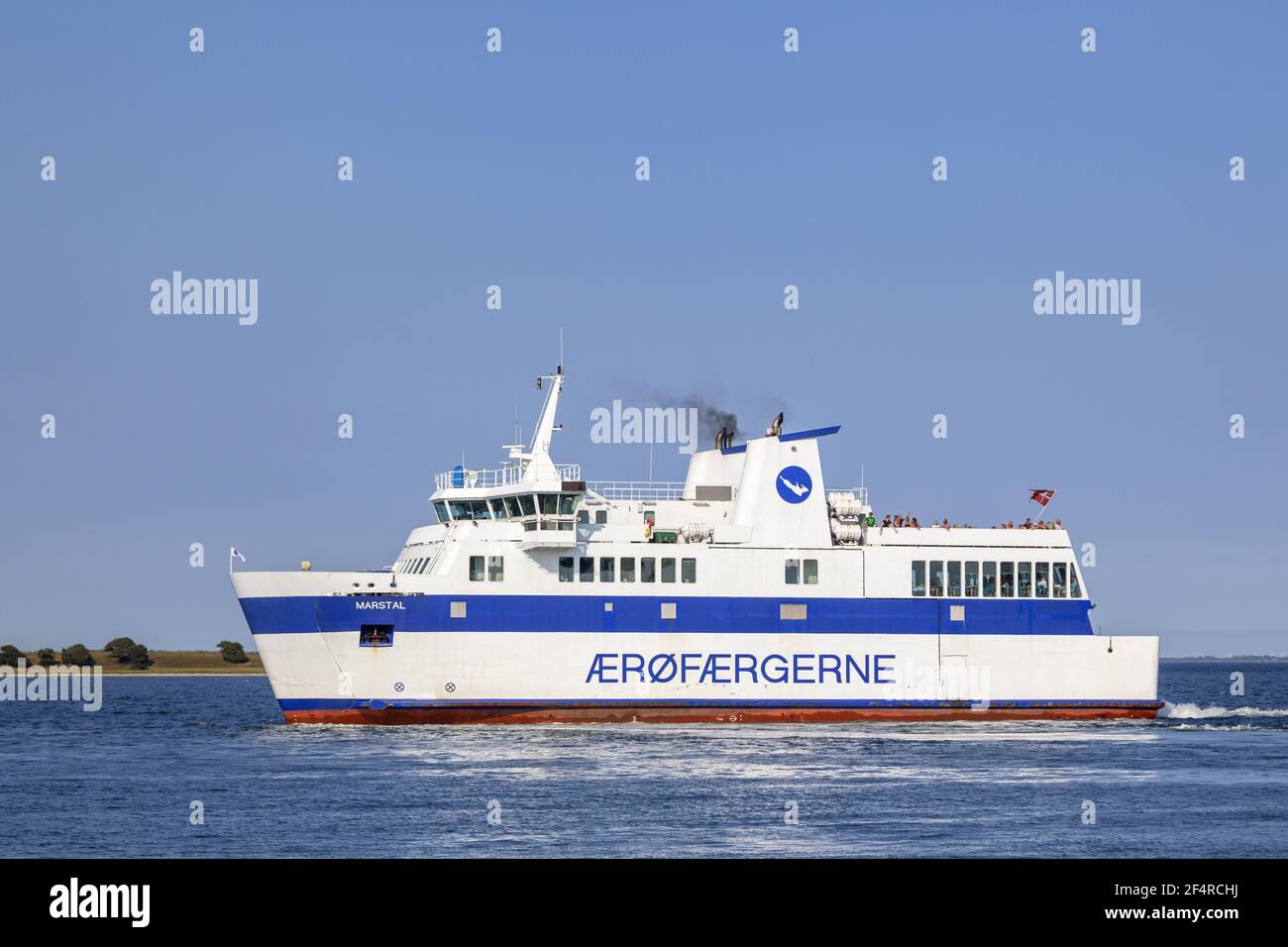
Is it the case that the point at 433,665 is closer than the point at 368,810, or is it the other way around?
the point at 368,810

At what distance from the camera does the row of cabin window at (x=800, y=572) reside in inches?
1868

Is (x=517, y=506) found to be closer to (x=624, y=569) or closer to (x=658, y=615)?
(x=624, y=569)

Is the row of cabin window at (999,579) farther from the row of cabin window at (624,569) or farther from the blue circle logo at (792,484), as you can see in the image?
the row of cabin window at (624,569)

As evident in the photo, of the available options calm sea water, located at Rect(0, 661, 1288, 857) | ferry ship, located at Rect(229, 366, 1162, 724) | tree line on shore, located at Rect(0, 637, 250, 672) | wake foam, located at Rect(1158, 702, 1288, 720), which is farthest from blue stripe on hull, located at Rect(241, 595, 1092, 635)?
tree line on shore, located at Rect(0, 637, 250, 672)

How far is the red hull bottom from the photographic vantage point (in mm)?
44312

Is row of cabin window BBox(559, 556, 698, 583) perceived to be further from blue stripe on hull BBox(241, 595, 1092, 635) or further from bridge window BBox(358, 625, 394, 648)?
bridge window BBox(358, 625, 394, 648)

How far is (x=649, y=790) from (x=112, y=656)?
10450 centimetres

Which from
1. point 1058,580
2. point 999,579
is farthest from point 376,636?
point 1058,580

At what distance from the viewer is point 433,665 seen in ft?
145

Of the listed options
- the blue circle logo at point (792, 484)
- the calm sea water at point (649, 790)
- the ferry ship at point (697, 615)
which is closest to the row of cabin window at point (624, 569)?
the ferry ship at point (697, 615)
